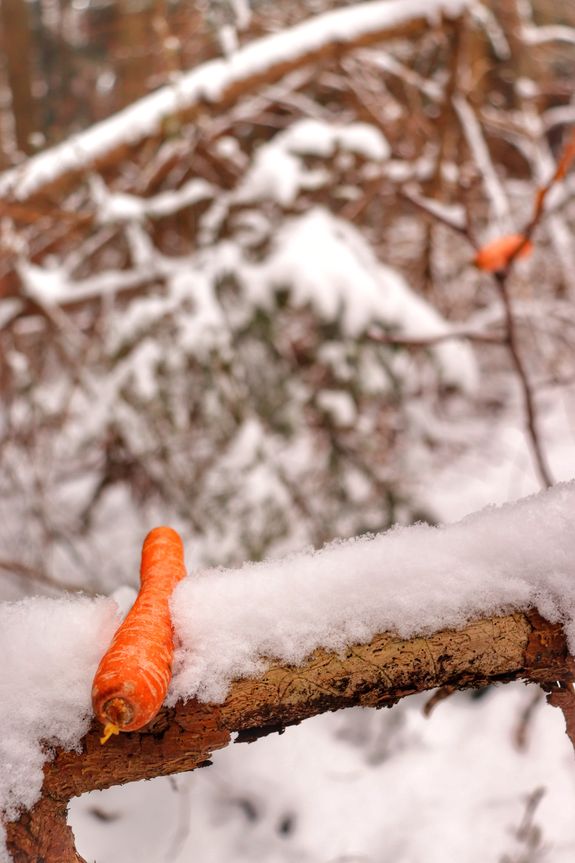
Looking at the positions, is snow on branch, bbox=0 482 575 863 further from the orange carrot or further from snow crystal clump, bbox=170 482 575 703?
the orange carrot

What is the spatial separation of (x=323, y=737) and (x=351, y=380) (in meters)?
1.65

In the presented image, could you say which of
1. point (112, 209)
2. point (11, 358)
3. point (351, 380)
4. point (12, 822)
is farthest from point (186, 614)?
point (11, 358)

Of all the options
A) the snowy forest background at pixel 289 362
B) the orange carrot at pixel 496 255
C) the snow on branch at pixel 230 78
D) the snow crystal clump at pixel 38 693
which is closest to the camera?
the snow crystal clump at pixel 38 693

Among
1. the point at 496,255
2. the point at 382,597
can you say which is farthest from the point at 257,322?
the point at 382,597

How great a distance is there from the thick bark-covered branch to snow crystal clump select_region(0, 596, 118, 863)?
17 millimetres

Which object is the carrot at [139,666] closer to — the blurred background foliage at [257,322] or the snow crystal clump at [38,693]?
the snow crystal clump at [38,693]

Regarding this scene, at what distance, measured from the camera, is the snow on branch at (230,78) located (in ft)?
10.5

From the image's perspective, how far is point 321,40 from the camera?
3.22 m

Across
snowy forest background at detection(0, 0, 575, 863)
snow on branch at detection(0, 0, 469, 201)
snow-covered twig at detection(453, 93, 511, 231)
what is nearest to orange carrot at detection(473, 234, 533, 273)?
snowy forest background at detection(0, 0, 575, 863)

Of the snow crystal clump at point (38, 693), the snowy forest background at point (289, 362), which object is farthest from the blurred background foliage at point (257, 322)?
the snow crystal clump at point (38, 693)

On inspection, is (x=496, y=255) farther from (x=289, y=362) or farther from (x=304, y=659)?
(x=289, y=362)

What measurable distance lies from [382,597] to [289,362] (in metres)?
2.66

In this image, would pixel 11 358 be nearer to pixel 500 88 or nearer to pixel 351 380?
pixel 351 380

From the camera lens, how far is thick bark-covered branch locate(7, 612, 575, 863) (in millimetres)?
714
